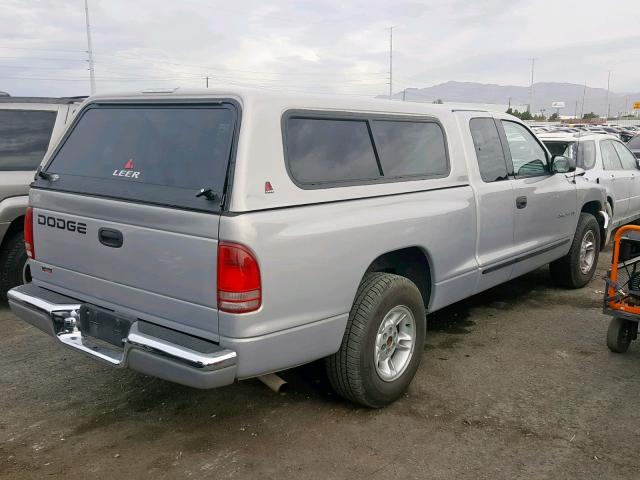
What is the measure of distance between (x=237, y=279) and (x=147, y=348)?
63 cm

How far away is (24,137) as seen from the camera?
5.90 m

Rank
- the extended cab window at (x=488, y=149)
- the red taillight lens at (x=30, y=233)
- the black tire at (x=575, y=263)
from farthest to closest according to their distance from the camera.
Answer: the black tire at (x=575, y=263)
the extended cab window at (x=488, y=149)
the red taillight lens at (x=30, y=233)

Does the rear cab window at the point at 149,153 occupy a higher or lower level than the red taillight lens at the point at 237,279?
higher

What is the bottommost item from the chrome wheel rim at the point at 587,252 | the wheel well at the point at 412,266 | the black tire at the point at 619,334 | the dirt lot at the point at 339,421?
the dirt lot at the point at 339,421

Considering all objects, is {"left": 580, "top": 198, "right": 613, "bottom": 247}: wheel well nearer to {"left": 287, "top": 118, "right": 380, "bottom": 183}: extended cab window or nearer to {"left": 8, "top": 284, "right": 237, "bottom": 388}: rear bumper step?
{"left": 287, "top": 118, "right": 380, "bottom": 183}: extended cab window

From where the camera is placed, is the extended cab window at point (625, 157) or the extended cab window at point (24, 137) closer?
the extended cab window at point (24, 137)

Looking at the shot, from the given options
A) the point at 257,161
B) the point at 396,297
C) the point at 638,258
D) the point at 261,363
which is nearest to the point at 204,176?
the point at 257,161

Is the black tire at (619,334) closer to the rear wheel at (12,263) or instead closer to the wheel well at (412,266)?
the wheel well at (412,266)

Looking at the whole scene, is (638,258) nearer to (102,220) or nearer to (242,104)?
(242,104)

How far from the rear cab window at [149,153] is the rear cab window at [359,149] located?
1.27 feet

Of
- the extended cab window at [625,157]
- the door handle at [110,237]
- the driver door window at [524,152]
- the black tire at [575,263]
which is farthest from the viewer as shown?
the extended cab window at [625,157]

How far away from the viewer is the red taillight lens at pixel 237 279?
283 cm

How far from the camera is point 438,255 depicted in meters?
4.14

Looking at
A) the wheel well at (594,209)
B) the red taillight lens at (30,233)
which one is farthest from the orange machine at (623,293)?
the red taillight lens at (30,233)
